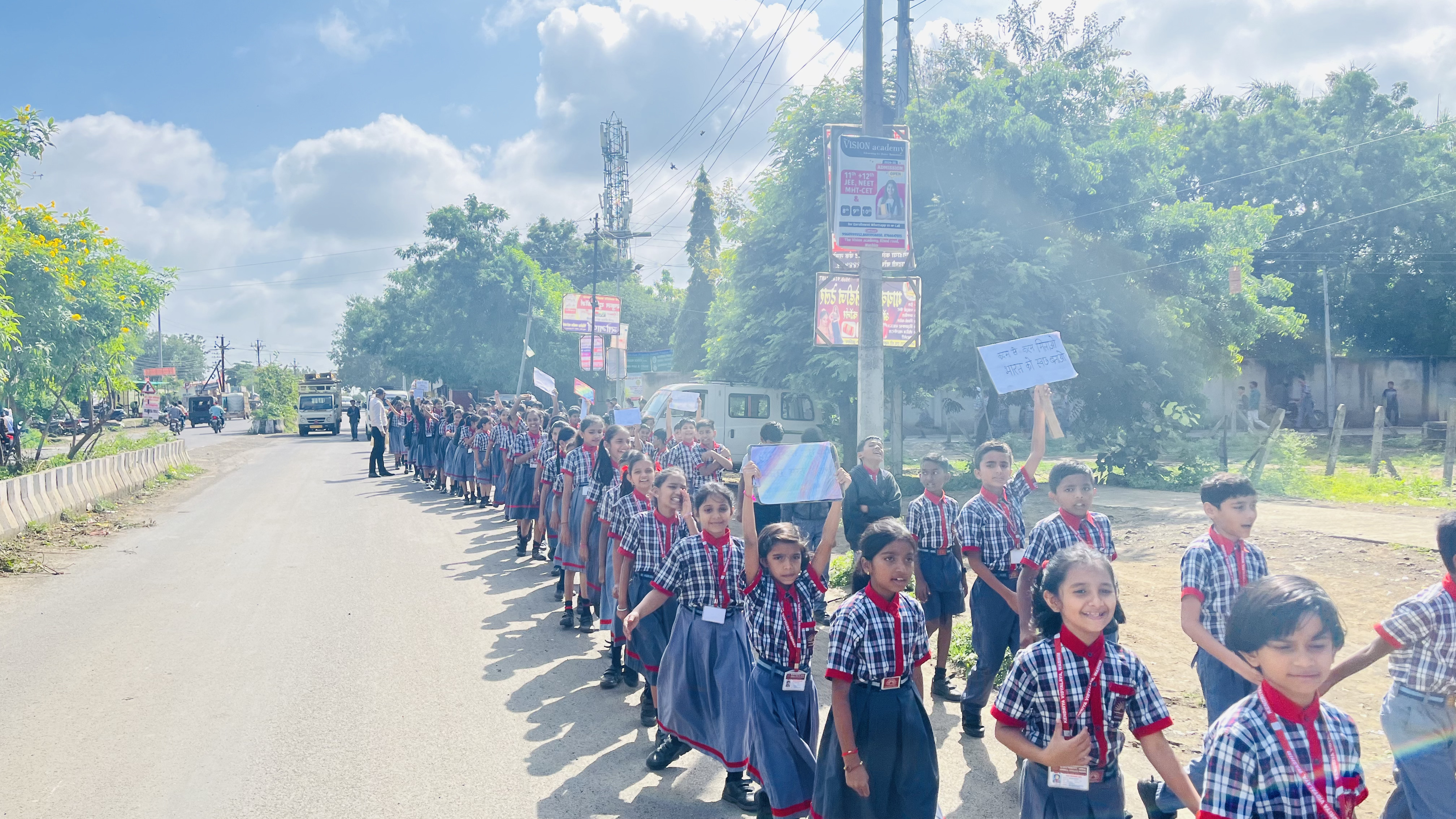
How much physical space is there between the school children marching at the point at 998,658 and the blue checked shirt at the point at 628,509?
2cm

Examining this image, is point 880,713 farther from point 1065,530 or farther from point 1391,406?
point 1391,406

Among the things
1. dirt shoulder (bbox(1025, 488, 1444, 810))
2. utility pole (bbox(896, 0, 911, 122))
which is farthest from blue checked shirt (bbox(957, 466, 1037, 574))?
utility pole (bbox(896, 0, 911, 122))

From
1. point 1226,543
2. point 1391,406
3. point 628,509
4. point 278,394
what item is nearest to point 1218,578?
point 1226,543

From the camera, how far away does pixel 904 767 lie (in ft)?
11.3

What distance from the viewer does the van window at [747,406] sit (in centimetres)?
1978

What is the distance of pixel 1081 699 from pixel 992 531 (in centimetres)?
256

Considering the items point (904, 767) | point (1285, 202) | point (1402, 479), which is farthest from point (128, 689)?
point (1285, 202)

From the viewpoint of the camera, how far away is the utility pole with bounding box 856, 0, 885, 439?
997cm

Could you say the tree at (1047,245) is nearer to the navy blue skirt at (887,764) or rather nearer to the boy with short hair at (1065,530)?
the boy with short hair at (1065,530)

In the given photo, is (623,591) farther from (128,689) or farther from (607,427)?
(128,689)

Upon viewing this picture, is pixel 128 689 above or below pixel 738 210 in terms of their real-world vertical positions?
below


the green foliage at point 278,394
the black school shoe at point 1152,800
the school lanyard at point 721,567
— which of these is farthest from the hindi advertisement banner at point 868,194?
the green foliage at point 278,394

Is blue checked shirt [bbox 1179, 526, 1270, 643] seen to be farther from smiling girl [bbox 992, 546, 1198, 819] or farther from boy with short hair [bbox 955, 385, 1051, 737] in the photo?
boy with short hair [bbox 955, 385, 1051, 737]

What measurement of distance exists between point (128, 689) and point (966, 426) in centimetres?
3074
